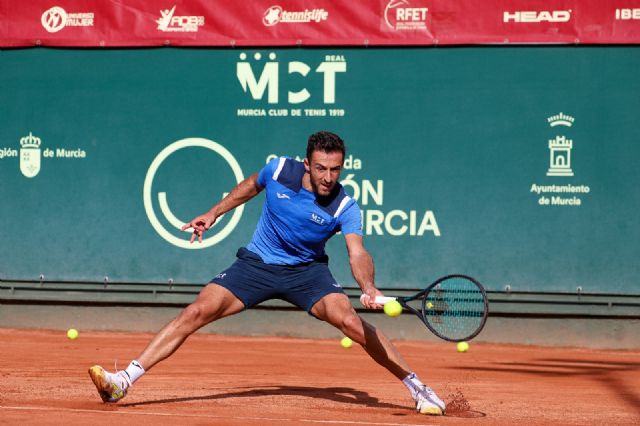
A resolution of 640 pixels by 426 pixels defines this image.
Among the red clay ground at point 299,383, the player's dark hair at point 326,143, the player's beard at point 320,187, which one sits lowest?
the red clay ground at point 299,383

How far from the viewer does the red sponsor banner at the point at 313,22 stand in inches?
453

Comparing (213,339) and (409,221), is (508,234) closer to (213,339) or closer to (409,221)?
(409,221)

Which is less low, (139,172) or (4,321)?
(139,172)

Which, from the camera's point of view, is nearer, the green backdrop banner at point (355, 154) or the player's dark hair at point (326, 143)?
the player's dark hair at point (326, 143)

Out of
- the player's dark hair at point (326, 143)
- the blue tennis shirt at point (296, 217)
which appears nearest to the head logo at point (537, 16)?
the blue tennis shirt at point (296, 217)

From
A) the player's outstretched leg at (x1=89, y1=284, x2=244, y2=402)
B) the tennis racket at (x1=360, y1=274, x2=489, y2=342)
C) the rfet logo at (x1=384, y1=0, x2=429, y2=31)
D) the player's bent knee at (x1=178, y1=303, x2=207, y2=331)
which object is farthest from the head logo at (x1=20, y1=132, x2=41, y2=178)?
the tennis racket at (x1=360, y1=274, x2=489, y2=342)

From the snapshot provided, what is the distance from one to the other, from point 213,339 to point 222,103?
2597 mm

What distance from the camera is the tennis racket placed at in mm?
6805

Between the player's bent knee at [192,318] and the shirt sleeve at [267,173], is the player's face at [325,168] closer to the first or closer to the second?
the shirt sleeve at [267,173]

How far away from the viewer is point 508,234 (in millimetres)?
11773

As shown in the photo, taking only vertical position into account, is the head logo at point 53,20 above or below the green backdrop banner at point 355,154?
above

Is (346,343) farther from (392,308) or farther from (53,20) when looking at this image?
(392,308)

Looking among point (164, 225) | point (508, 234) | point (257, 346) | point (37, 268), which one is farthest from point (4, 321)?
point (508, 234)

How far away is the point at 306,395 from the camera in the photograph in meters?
7.98
